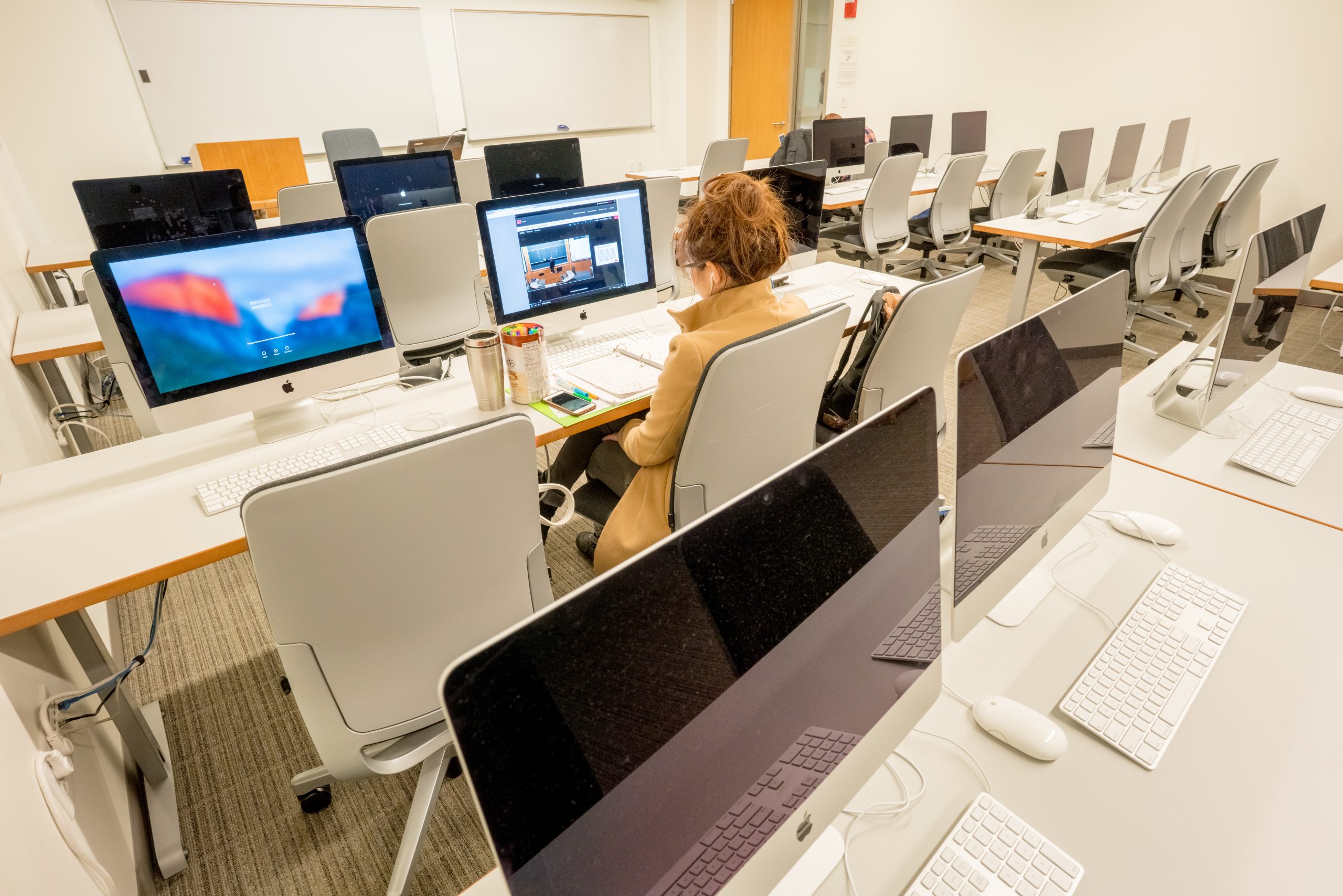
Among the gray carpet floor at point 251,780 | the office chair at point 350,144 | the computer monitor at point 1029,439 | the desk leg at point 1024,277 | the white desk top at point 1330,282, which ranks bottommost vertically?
the gray carpet floor at point 251,780

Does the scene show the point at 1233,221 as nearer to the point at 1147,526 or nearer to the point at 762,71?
the point at 1147,526

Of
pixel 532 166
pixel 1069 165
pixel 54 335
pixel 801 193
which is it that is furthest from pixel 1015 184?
pixel 54 335

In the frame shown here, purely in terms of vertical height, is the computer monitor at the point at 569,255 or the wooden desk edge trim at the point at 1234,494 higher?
the computer monitor at the point at 569,255

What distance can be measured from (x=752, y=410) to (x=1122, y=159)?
4.65 meters

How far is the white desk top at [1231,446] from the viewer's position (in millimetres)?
1262

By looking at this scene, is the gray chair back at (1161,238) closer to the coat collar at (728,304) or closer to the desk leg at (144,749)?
the coat collar at (728,304)

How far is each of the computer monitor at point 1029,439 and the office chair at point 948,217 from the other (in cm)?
385

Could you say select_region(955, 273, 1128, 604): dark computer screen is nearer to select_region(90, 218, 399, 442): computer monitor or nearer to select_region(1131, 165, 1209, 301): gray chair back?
select_region(90, 218, 399, 442): computer monitor

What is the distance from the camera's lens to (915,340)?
5.49ft

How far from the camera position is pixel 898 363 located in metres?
1.70

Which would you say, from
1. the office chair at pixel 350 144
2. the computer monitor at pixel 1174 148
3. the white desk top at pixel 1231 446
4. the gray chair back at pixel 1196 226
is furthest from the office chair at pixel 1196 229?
the office chair at pixel 350 144

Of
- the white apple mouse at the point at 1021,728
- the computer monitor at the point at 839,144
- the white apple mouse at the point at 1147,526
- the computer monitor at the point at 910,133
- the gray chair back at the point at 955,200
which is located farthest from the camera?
the computer monitor at the point at 910,133

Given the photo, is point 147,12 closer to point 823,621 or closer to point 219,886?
point 219,886

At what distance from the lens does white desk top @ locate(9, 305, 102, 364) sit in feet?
7.52
